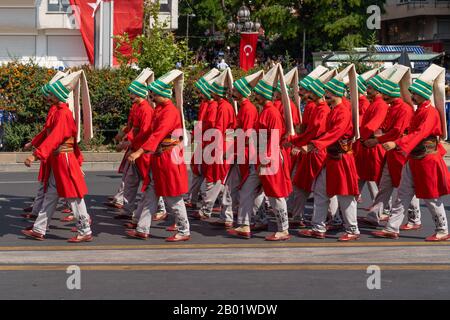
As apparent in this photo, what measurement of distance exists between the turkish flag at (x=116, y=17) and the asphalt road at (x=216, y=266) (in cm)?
1739

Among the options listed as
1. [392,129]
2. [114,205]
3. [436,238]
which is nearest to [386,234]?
[436,238]

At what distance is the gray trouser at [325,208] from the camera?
1131 cm

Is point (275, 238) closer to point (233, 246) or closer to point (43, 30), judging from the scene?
point (233, 246)

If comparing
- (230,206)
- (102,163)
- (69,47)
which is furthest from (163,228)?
(69,47)

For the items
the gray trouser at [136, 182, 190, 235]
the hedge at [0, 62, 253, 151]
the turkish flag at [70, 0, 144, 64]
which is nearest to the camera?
the gray trouser at [136, 182, 190, 235]

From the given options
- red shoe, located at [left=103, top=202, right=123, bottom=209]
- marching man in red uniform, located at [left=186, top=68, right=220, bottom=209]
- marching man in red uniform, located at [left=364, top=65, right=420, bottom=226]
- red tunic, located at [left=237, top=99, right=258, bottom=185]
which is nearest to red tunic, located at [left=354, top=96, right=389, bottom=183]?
marching man in red uniform, located at [left=364, top=65, right=420, bottom=226]

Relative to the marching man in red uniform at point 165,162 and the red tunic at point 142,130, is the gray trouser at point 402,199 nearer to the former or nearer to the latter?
the marching man in red uniform at point 165,162

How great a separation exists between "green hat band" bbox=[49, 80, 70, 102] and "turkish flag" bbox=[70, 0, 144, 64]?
1692cm

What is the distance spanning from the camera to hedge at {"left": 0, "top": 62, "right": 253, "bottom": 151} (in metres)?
21.3

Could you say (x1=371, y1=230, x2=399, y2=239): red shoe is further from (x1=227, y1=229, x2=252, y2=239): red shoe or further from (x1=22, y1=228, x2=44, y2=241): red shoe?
(x1=22, y1=228, x2=44, y2=241): red shoe

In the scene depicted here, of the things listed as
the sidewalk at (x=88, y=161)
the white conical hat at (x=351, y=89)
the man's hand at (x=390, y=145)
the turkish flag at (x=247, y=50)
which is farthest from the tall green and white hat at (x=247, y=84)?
the turkish flag at (x=247, y=50)

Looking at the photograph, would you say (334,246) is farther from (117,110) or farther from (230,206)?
(117,110)

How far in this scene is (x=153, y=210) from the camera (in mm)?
11469

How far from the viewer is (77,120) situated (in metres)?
11.7
